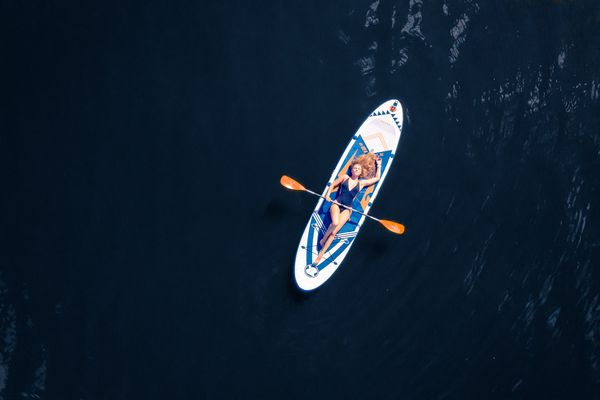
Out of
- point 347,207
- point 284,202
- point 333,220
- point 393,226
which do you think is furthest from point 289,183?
point 393,226

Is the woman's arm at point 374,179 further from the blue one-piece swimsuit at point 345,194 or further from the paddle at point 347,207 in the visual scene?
the paddle at point 347,207

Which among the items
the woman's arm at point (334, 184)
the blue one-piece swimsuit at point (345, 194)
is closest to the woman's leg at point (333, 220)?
the blue one-piece swimsuit at point (345, 194)

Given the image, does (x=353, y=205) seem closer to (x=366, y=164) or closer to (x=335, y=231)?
(x=335, y=231)

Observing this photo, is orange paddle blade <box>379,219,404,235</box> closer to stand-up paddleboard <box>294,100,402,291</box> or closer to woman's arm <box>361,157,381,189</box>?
stand-up paddleboard <box>294,100,402,291</box>

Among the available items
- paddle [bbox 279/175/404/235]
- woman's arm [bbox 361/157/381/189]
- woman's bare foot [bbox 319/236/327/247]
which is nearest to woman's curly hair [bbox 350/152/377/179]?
woman's arm [bbox 361/157/381/189]

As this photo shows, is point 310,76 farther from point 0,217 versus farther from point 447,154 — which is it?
point 0,217

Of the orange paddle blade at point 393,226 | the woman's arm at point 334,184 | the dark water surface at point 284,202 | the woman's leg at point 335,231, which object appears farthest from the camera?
the woman's arm at point 334,184
